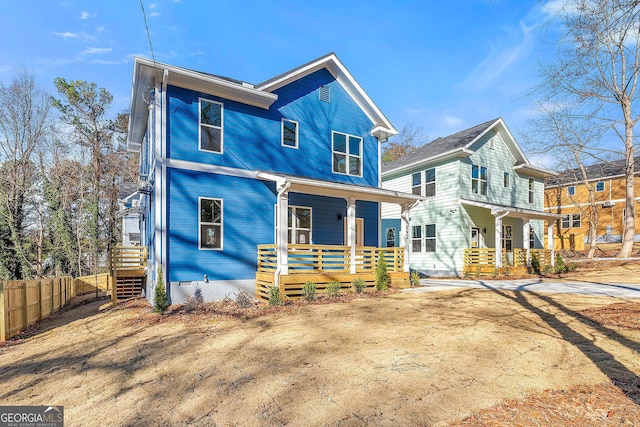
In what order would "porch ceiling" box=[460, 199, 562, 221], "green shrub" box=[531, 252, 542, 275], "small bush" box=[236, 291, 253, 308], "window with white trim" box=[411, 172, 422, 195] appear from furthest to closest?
"window with white trim" box=[411, 172, 422, 195] < "green shrub" box=[531, 252, 542, 275] < "porch ceiling" box=[460, 199, 562, 221] < "small bush" box=[236, 291, 253, 308]

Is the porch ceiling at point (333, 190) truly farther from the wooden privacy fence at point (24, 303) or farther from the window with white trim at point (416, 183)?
the wooden privacy fence at point (24, 303)

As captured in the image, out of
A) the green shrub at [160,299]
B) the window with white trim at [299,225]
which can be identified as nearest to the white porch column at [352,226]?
the window with white trim at [299,225]

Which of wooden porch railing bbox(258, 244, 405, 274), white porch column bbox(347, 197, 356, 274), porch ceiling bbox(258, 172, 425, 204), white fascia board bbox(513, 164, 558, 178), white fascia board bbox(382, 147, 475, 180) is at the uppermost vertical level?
white fascia board bbox(382, 147, 475, 180)

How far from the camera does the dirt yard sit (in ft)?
11.3

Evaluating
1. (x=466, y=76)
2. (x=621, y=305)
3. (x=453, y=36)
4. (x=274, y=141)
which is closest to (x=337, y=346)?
(x=621, y=305)

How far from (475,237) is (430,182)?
376cm

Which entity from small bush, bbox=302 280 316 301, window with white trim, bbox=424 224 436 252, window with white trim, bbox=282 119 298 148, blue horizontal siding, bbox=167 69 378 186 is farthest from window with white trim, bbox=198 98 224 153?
window with white trim, bbox=424 224 436 252

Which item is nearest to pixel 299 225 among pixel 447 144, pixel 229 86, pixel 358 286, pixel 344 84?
pixel 358 286

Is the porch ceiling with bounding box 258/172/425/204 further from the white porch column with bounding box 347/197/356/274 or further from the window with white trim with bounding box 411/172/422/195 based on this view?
the window with white trim with bounding box 411/172/422/195

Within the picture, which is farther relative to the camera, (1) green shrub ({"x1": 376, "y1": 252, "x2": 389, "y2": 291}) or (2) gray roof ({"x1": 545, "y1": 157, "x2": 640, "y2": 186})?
(2) gray roof ({"x1": 545, "y1": 157, "x2": 640, "y2": 186})

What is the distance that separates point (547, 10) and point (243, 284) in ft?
31.5

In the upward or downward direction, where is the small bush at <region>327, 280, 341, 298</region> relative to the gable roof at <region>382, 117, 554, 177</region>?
downward

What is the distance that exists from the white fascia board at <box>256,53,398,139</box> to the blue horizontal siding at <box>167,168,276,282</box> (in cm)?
357

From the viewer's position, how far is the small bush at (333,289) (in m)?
10.1
